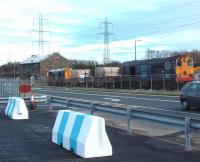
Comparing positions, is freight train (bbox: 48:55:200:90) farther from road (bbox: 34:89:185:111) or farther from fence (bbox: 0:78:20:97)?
fence (bbox: 0:78:20:97)

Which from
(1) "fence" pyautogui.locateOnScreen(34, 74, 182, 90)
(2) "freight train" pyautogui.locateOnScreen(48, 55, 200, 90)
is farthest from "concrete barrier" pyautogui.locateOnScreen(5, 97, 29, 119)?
(1) "fence" pyautogui.locateOnScreen(34, 74, 182, 90)

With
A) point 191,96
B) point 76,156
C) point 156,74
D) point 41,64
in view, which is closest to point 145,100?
point 191,96

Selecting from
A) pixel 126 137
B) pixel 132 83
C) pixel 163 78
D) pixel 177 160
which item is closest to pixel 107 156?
pixel 177 160

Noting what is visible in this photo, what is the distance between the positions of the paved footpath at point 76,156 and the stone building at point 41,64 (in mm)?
116969

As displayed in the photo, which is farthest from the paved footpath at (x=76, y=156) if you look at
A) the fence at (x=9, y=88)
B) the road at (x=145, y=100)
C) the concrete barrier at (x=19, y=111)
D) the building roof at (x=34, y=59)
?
the building roof at (x=34, y=59)

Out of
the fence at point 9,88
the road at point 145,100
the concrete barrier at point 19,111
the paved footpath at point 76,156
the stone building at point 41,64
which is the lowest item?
the road at point 145,100

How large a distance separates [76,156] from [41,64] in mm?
123827

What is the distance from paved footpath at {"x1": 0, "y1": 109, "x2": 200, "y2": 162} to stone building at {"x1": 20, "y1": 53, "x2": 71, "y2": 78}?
116969mm

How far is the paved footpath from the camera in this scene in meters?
9.38

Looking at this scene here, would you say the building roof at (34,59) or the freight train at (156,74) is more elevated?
the building roof at (34,59)

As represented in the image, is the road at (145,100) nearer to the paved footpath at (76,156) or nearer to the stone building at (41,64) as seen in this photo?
the paved footpath at (76,156)

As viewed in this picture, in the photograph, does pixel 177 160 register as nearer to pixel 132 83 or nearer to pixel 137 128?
pixel 137 128

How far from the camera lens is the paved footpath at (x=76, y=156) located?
9383mm

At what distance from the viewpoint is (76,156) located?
9750mm
